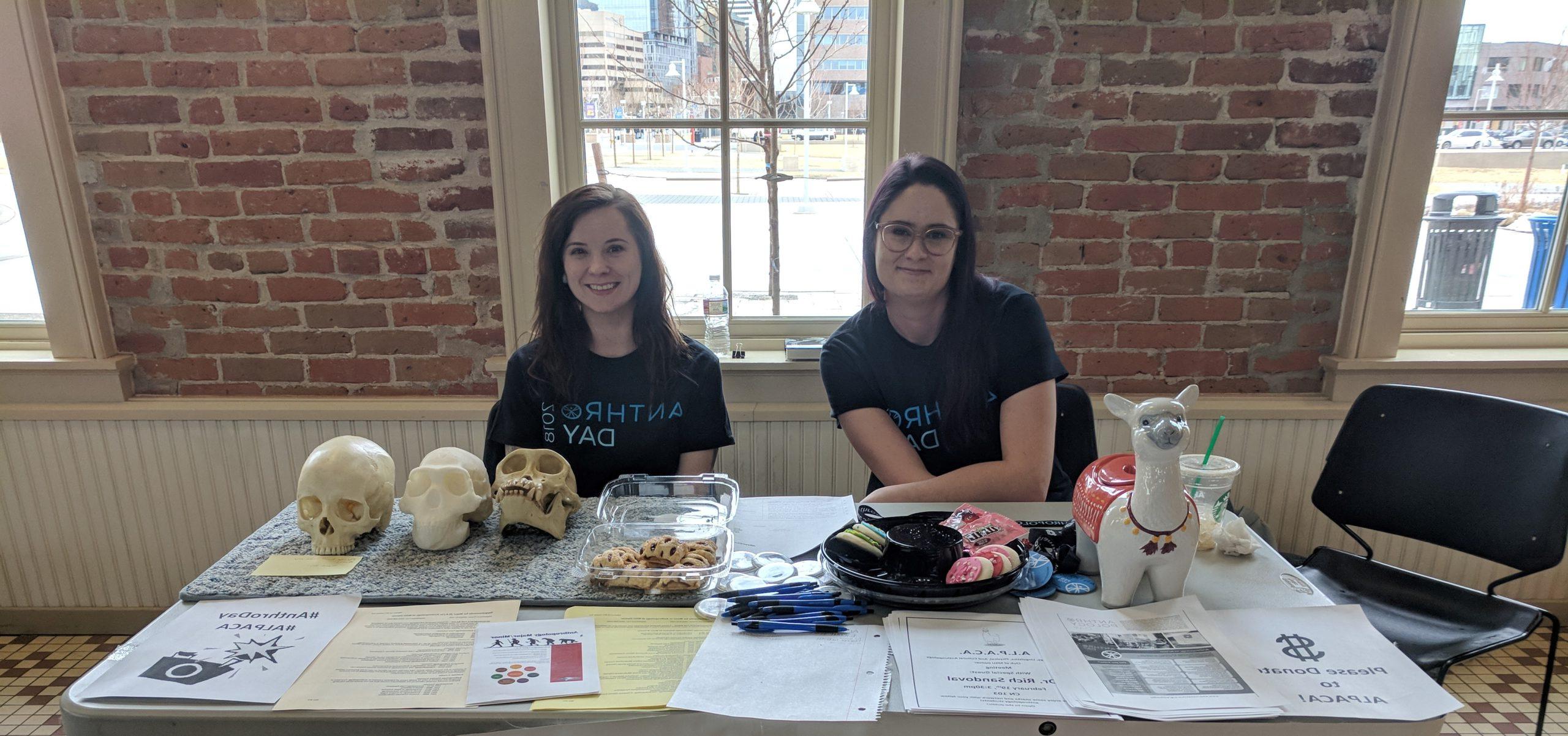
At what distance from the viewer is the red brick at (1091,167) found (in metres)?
1.97

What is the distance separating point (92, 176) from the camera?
1972 mm

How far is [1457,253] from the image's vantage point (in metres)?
2.12

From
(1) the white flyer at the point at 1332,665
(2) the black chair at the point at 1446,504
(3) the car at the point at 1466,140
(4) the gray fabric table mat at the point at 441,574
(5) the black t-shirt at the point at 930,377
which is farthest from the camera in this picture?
(3) the car at the point at 1466,140

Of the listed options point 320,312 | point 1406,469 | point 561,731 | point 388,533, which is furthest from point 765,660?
point 320,312

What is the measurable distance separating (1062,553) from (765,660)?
1.55ft

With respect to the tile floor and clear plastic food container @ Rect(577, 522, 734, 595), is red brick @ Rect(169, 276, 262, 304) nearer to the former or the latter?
the tile floor

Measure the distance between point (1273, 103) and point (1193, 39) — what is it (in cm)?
26

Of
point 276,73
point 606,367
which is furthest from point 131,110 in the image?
point 606,367

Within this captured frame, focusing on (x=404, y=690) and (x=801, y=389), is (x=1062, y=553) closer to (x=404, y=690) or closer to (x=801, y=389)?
(x=404, y=690)

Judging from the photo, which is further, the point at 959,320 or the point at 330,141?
the point at 330,141

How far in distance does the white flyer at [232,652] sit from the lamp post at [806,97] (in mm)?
Answer: 1497

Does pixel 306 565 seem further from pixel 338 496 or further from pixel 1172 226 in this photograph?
pixel 1172 226

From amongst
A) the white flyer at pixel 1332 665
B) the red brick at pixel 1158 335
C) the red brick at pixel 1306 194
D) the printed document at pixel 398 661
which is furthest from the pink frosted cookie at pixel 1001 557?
the red brick at pixel 1306 194

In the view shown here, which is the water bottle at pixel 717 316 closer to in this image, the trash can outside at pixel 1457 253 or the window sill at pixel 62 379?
the window sill at pixel 62 379
